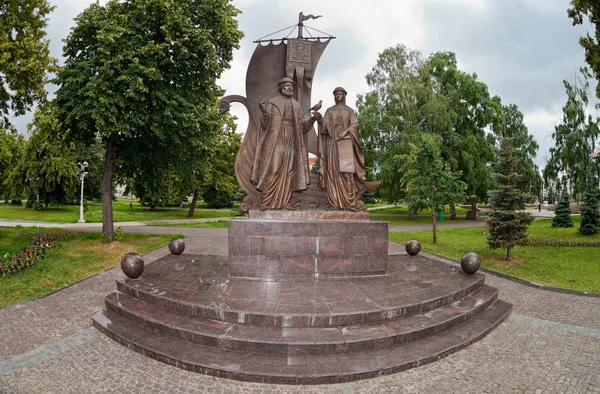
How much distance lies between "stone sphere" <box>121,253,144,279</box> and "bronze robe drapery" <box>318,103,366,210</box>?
4316 mm

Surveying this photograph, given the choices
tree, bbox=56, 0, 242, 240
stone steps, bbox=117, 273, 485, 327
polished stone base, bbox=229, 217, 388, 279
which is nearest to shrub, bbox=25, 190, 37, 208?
tree, bbox=56, 0, 242, 240

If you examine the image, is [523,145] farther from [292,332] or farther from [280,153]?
[292,332]

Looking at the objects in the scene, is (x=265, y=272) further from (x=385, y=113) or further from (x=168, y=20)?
(x=385, y=113)

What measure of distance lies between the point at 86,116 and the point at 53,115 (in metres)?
1.80

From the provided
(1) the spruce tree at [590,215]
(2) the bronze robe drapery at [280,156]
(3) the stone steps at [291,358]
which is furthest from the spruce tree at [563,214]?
(2) the bronze robe drapery at [280,156]

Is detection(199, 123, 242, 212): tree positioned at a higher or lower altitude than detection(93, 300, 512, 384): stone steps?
higher

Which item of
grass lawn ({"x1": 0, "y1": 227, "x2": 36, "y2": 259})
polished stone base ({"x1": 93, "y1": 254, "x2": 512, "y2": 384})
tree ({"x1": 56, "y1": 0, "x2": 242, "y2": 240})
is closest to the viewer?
polished stone base ({"x1": 93, "y1": 254, "x2": 512, "y2": 384})

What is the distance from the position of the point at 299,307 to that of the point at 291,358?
93 centimetres

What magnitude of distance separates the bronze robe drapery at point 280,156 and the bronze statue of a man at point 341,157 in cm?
54

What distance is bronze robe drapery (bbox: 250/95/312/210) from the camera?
25.0 ft

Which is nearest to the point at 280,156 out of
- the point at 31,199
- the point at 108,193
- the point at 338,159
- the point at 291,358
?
the point at 338,159

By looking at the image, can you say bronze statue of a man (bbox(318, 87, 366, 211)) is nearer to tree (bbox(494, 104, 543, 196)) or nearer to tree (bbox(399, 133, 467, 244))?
tree (bbox(399, 133, 467, 244))

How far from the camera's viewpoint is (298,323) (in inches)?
195

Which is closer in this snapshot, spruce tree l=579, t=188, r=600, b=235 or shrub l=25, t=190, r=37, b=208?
spruce tree l=579, t=188, r=600, b=235
